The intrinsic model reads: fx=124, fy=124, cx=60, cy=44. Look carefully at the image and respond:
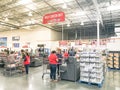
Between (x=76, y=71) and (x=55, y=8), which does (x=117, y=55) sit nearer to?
(x=76, y=71)

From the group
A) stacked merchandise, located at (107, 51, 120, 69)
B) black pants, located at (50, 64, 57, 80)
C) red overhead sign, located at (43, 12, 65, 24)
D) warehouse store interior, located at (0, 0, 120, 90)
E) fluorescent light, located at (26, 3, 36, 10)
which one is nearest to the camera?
warehouse store interior, located at (0, 0, 120, 90)

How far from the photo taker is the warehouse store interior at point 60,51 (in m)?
5.84

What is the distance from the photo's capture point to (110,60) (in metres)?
9.94

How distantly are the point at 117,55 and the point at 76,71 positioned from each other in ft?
16.7

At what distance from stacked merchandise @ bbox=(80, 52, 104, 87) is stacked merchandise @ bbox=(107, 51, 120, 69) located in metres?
4.57

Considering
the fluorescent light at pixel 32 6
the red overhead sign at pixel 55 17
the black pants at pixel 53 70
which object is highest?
the fluorescent light at pixel 32 6

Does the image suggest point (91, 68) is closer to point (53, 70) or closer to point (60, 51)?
point (53, 70)

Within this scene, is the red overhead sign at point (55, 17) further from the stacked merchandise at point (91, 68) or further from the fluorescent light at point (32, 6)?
the fluorescent light at point (32, 6)

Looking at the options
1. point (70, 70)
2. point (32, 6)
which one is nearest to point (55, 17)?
point (70, 70)

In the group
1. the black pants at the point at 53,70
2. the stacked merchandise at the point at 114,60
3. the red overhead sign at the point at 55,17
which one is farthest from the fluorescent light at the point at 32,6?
the stacked merchandise at the point at 114,60

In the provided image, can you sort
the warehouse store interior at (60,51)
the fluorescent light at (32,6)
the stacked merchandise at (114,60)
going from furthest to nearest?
the stacked merchandise at (114,60) → the fluorescent light at (32,6) → the warehouse store interior at (60,51)

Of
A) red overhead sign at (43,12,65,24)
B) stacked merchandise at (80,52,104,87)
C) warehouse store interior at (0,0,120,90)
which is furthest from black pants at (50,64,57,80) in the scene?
red overhead sign at (43,12,65,24)

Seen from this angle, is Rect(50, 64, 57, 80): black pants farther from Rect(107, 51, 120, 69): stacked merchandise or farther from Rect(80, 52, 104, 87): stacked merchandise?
Rect(107, 51, 120, 69): stacked merchandise

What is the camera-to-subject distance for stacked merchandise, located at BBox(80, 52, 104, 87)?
5679mm
